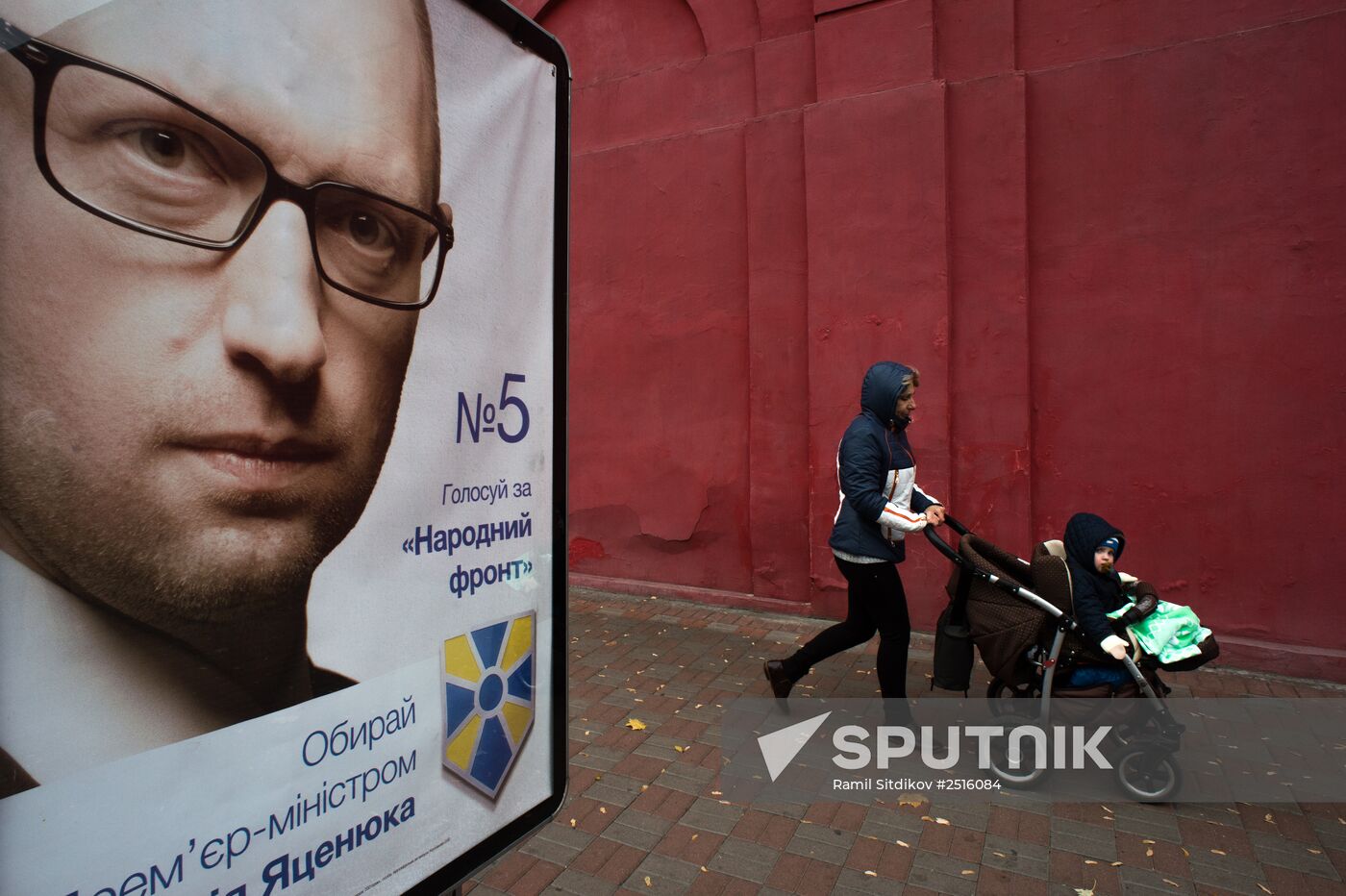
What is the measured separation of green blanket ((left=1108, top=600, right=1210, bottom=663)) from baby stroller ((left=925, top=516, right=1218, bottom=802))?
0.04 meters

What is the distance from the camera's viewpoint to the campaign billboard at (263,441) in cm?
82

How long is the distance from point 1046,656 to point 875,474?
3.73 ft

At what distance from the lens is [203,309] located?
36.4 inches

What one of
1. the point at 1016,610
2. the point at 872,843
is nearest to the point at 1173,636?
the point at 1016,610

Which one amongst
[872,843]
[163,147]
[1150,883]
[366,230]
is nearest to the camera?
[163,147]

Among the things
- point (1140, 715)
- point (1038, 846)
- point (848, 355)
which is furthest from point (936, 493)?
point (1038, 846)

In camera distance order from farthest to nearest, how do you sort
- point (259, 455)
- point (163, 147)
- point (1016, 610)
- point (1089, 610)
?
point (1016, 610) → point (1089, 610) → point (259, 455) → point (163, 147)

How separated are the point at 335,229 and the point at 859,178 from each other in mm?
5436

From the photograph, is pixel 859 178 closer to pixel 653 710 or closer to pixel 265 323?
pixel 653 710

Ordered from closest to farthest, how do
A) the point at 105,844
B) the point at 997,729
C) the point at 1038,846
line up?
the point at 105,844 → the point at 1038,846 → the point at 997,729

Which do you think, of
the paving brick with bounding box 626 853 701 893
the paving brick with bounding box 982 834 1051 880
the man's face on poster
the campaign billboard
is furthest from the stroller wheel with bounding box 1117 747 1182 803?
the man's face on poster

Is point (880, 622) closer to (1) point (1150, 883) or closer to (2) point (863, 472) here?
(2) point (863, 472)

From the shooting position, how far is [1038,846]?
3.14 meters

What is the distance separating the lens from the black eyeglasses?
805mm
